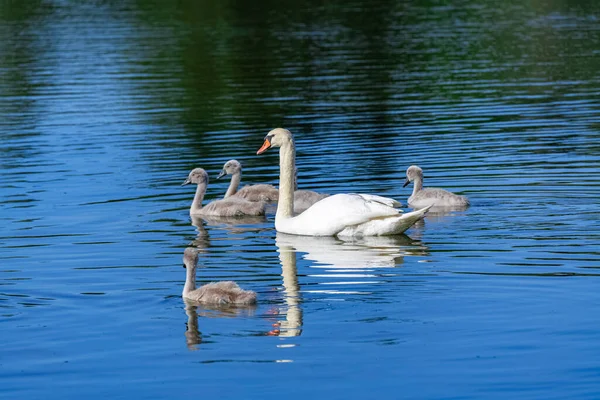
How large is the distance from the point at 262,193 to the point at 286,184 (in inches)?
92.7

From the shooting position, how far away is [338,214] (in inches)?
704

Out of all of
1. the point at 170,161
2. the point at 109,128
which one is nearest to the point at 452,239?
the point at 170,161

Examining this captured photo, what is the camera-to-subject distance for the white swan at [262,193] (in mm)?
20781

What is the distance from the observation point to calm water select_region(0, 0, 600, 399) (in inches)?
464

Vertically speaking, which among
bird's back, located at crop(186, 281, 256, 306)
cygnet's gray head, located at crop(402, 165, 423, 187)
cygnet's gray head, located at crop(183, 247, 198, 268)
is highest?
cygnet's gray head, located at crop(402, 165, 423, 187)

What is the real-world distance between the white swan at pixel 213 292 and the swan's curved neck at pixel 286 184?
476 centimetres

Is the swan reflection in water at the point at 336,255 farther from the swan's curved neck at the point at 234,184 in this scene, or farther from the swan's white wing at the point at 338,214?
the swan's curved neck at the point at 234,184

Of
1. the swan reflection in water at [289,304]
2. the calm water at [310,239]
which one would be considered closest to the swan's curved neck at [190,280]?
the calm water at [310,239]

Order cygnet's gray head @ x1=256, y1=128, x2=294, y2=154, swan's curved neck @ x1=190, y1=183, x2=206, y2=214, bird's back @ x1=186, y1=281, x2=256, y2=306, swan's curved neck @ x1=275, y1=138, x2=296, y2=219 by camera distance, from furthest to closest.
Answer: swan's curved neck @ x1=190, y1=183, x2=206, y2=214
cygnet's gray head @ x1=256, y1=128, x2=294, y2=154
swan's curved neck @ x1=275, y1=138, x2=296, y2=219
bird's back @ x1=186, y1=281, x2=256, y2=306

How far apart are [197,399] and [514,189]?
1094 cm

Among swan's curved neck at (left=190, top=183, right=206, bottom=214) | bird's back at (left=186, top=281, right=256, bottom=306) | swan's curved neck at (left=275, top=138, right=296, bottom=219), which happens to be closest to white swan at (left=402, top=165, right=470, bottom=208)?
swan's curved neck at (left=275, top=138, right=296, bottom=219)

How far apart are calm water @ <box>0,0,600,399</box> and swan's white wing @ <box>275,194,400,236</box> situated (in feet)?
0.96

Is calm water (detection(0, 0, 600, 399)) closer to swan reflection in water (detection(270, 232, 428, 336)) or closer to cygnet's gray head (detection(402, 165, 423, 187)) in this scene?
swan reflection in water (detection(270, 232, 428, 336))

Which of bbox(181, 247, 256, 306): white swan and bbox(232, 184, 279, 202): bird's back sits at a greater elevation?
bbox(232, 184, 279, 202): bird's back
